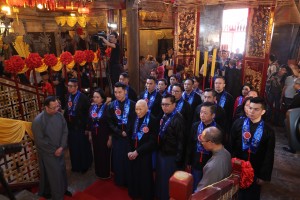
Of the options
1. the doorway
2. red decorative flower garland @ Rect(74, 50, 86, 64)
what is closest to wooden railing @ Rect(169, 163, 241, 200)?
red decorative flower garland @ Rect(74, 50, 86, 64)

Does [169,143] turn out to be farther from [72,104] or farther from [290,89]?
[290,89]

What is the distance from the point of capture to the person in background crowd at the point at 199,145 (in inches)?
135

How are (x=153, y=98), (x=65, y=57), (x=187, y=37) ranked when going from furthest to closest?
(x=187, y=37) < (x=153, y=98) < (x=65, y=57)

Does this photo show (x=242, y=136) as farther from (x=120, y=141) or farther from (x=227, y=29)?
(x=227, y=29)

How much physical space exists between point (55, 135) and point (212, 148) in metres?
2.46

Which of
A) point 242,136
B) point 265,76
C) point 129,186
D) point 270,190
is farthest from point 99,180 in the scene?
point 265,76

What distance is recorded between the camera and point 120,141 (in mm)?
4375

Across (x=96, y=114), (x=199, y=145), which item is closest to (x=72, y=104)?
(x=96, y=114)

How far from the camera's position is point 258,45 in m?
7.70

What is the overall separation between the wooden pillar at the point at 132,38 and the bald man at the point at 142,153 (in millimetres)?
2861

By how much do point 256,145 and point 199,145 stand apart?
746 millimetres

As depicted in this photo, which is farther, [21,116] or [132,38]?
[132,38]

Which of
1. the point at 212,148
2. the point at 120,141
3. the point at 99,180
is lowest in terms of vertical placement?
the point at 99,180

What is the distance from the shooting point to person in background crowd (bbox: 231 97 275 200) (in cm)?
328
